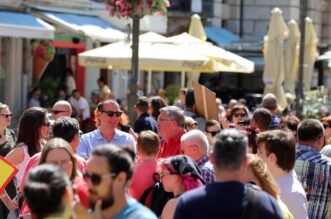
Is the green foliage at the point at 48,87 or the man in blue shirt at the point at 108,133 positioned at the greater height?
the man in blue shirt at the point at 108,133

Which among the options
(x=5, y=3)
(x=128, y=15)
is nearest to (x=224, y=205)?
(x=128, y=15)

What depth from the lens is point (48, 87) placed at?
2505 centimetres

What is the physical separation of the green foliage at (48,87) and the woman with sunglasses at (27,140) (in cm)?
1507

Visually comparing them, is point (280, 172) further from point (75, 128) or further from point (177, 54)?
point (177, 54)

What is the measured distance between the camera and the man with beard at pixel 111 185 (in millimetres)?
5160

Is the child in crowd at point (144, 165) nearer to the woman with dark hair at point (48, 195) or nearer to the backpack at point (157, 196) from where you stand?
the backpack at point (157, 196)

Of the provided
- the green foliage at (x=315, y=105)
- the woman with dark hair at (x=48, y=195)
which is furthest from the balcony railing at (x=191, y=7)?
the woman with dark hair at (x=48, y=195)

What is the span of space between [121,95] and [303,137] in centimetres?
2233

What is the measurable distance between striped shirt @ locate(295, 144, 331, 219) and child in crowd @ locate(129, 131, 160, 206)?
4.19 ft

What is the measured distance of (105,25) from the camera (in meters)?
27.7

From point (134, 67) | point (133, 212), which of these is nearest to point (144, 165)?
point (133, 212)

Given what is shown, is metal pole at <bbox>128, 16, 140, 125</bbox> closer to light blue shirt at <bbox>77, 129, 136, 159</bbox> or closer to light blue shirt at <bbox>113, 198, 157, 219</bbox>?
light blue shirt at <bbox>77, 129, 136, 159</bbox>

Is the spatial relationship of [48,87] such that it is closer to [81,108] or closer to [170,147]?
[81,108]

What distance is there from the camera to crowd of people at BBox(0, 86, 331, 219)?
5.17m
